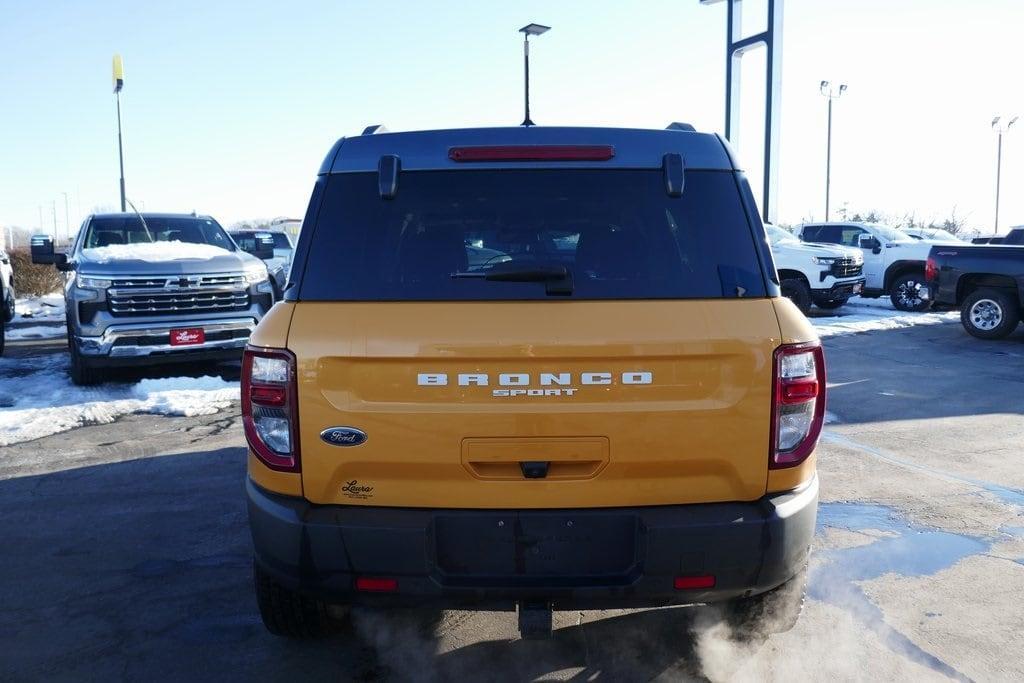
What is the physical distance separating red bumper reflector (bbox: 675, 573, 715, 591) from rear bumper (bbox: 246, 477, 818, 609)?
2cm

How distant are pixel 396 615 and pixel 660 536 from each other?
1507 millimetres

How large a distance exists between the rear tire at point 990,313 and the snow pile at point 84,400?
10.7 m

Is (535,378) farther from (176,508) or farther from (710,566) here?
(176,508)

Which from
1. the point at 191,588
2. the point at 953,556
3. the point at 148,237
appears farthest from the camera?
the point at 148,237

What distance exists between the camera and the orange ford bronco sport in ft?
8.23

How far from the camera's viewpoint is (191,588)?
3852 millimetres

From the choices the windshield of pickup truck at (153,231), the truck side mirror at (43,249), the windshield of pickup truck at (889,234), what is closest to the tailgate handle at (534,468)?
the truck side mirror at (43,249)

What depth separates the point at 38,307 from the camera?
18406 millimetres

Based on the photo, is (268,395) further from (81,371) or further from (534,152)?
(81,371)

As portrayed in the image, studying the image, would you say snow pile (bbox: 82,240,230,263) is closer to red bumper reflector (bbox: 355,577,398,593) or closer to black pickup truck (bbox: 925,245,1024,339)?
red bumper reflector (bbox: 355,577,398,593)

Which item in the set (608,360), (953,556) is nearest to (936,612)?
(953,556)

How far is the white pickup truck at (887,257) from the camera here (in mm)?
17078

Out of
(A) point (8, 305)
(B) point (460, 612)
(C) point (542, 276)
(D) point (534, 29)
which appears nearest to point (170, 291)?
(A) point (8, 305)

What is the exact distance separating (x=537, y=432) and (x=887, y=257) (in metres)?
17.0
